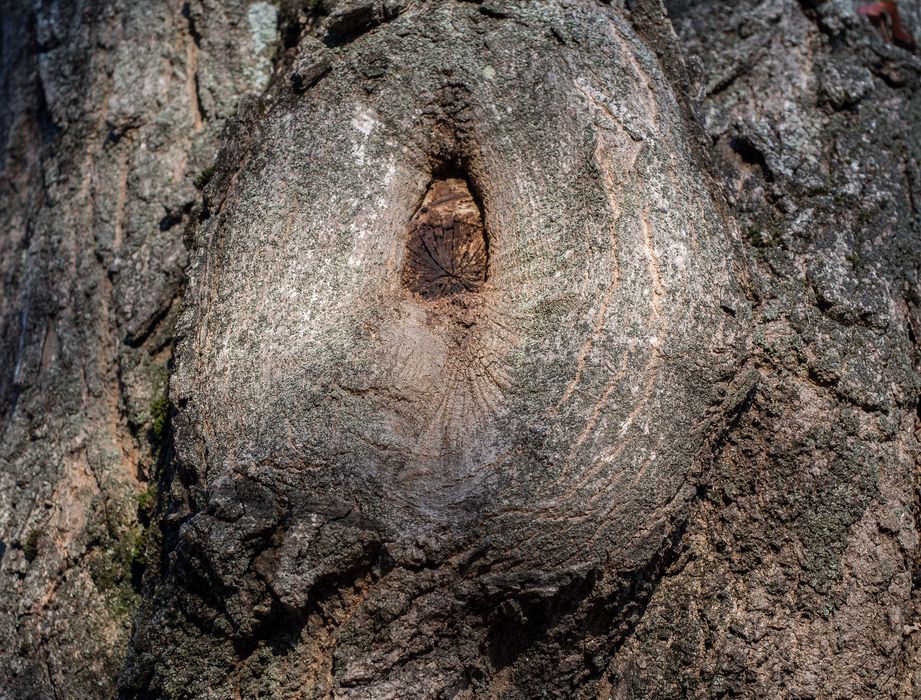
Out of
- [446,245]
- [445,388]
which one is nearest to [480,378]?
[445,388]

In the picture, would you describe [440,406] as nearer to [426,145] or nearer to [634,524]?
[634,524]

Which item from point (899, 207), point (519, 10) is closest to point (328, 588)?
point (519, 10)

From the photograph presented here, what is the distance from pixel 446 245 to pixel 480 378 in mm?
313

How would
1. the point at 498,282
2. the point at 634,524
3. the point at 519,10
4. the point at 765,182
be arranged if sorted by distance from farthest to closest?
the point at 765,182 < the point at 519,10 < the point at 498,282 < the point at 634,524

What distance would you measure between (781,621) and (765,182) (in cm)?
97

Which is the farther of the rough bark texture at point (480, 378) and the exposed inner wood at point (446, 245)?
the exposed inner wood at point (446, 245)

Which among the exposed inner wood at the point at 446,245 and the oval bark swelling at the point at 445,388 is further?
the exposed inner wood at the point at 446,245

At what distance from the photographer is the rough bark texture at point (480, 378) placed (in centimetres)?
162

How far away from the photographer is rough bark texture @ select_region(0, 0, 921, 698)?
5.33 ft

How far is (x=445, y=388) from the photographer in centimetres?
168

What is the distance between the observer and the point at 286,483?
1.64 meters

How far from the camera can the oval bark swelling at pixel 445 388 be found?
1.61 meters

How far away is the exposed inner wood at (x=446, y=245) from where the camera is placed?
178cm

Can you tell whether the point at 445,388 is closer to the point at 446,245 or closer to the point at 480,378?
the point at 480,378
